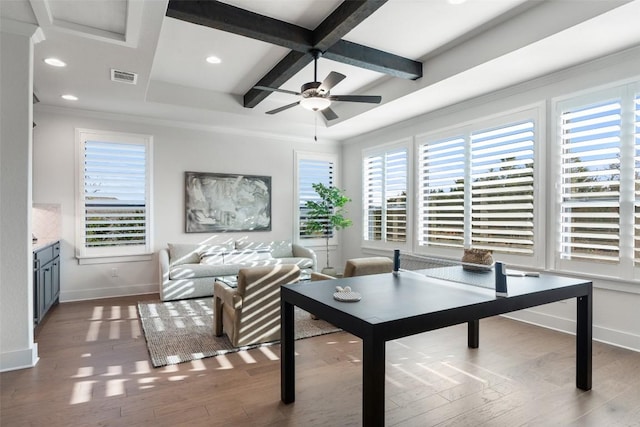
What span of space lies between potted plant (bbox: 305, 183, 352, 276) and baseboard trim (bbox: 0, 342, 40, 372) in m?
4.53

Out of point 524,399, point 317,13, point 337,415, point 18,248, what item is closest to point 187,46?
point 317,13

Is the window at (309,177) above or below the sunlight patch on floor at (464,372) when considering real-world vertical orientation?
above

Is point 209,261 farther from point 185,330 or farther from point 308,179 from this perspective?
point 308,179

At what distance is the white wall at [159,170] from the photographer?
5168 mm

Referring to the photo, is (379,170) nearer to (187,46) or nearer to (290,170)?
(290,170)

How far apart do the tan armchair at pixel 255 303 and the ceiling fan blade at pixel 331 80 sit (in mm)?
1690

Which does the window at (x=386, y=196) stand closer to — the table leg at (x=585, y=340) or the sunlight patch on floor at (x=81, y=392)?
the table leg at (x=585, y=340)

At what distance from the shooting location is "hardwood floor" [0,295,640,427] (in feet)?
7.32

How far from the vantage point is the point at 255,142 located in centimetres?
670

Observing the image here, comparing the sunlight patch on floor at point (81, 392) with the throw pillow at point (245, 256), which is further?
the throw pillow at point (245, 256)

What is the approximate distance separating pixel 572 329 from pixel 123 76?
5.55 meters

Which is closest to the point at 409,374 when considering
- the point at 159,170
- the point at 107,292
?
the point at 107,292

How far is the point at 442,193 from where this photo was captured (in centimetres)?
527

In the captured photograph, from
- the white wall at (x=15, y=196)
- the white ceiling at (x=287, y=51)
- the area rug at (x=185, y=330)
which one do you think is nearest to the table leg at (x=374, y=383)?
the area rug at (x=185, y=330)
